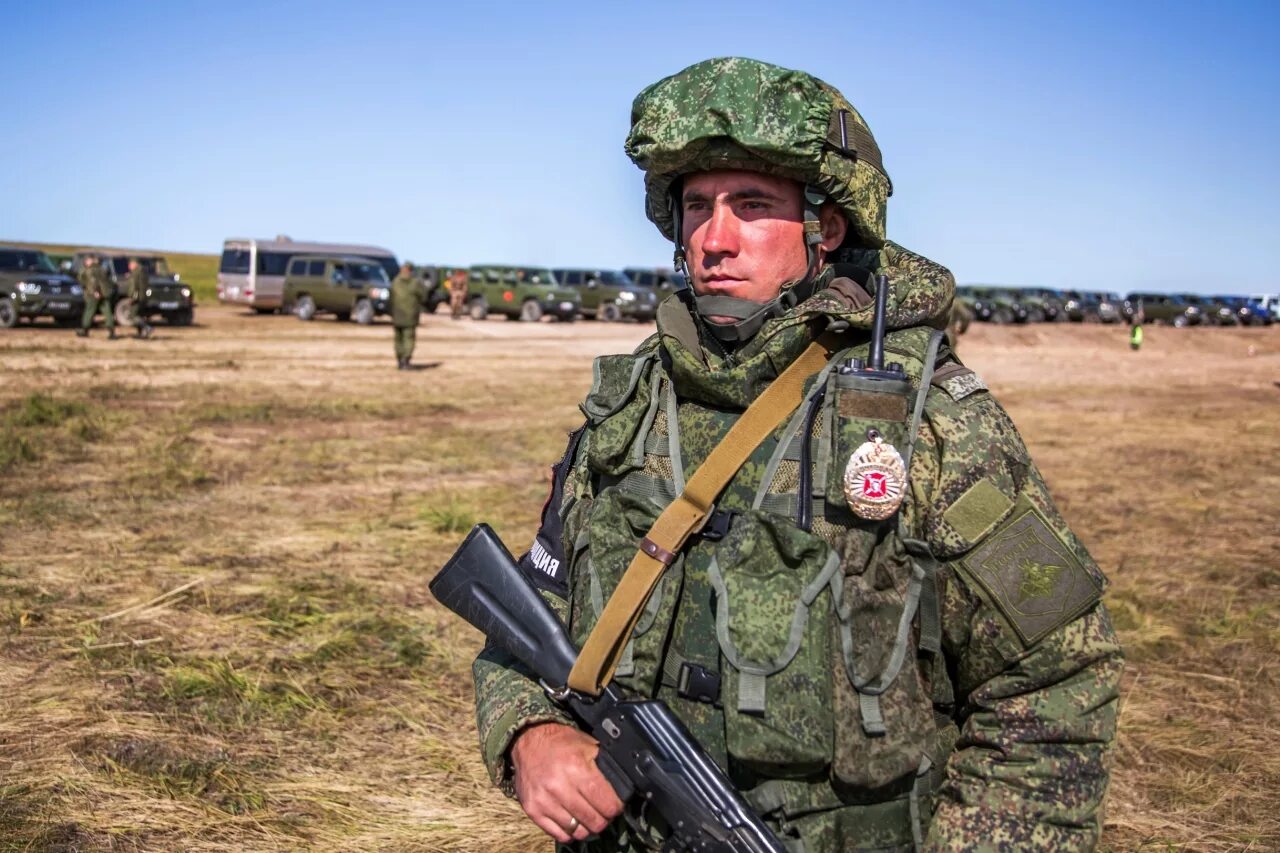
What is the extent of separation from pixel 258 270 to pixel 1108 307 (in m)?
33.2

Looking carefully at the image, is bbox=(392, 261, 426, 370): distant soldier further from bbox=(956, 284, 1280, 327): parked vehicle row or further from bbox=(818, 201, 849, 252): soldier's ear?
bbox=(956, 284, 1280, 327): parked vehicle row

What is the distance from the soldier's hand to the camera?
1911 mm

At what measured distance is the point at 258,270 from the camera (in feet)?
112

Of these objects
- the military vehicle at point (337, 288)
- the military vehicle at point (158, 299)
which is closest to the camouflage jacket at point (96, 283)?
the military vehicle at point (158, 299)

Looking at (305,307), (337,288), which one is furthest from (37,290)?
(337,288)

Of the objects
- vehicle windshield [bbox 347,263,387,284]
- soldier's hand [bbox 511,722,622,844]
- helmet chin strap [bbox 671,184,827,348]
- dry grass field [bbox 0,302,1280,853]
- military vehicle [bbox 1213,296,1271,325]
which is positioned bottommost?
dry grass field [bbox 0,302,1280,853]

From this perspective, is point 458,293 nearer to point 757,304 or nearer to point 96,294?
point 96,294

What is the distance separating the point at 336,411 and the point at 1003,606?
12.8m

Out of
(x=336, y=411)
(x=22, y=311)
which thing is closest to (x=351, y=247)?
(x=22, y=311)

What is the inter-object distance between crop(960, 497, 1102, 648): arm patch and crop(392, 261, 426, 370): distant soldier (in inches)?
661

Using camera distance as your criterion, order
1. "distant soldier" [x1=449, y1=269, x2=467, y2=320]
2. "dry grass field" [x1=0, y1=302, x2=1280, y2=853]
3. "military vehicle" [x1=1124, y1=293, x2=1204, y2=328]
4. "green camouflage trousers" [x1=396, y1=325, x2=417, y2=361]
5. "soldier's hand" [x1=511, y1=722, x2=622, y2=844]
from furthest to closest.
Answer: "military vehicle" [x1=1124, y1=293, x2=1204, y2=328]
"distant soldier" [x1=449, y1=269, x2=467, y2=320]
"green camouflage trousers" [x1=396, y1=325, x2=417, y2=361]
"dry grass field" [x1=0, y1=302, x2=1280, y2=853]
"soldier's hand" [x1=511, y1=722, x2=622, y2=844]

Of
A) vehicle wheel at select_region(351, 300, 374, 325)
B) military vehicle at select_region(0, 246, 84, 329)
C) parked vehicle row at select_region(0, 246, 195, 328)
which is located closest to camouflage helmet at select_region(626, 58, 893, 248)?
parked vehicle row at select_region(0, 246, 195, 328)

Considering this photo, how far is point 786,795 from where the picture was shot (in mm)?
1847

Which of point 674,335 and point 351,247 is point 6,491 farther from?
point 351,247
